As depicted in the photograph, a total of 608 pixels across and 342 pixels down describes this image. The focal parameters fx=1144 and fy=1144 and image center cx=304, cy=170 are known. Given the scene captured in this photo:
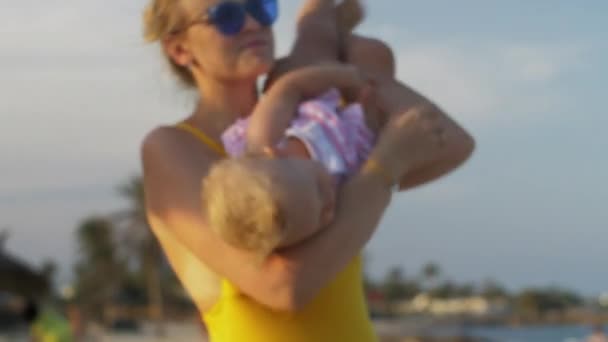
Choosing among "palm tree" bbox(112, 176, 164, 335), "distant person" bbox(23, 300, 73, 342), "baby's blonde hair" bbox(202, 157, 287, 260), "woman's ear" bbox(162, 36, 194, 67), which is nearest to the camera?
"baby's blonde hair" bbox(202, 157, 287, 260)

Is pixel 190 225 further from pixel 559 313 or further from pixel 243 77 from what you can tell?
pixel 559 313

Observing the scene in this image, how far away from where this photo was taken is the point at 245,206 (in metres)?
1.61

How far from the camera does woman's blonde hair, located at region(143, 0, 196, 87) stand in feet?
7.00

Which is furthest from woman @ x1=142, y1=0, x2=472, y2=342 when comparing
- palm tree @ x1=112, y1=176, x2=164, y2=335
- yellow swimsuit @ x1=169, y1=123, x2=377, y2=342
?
palm tree @ x1=112, y1=176, x2=164, y2=335

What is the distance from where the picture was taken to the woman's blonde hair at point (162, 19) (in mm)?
2135

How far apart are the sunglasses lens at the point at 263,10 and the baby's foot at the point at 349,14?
6.3 inches

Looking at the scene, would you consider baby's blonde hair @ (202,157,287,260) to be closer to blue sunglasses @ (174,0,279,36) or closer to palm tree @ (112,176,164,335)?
blue sunglasses @ (174,0,279,36)

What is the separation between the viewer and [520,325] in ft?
256

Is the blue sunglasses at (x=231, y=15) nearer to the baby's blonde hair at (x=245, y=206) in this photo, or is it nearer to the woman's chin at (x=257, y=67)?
the woman's chin at (x=257, y=67)

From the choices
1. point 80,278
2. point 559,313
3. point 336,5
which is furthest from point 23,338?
point 559,313

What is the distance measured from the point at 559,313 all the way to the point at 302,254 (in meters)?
83.1

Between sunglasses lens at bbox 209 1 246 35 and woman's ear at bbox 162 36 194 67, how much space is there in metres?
0.12

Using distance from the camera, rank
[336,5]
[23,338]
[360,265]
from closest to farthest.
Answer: [360,265]
[336,5]
[23,338]

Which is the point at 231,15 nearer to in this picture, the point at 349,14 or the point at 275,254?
the point at 349,14
